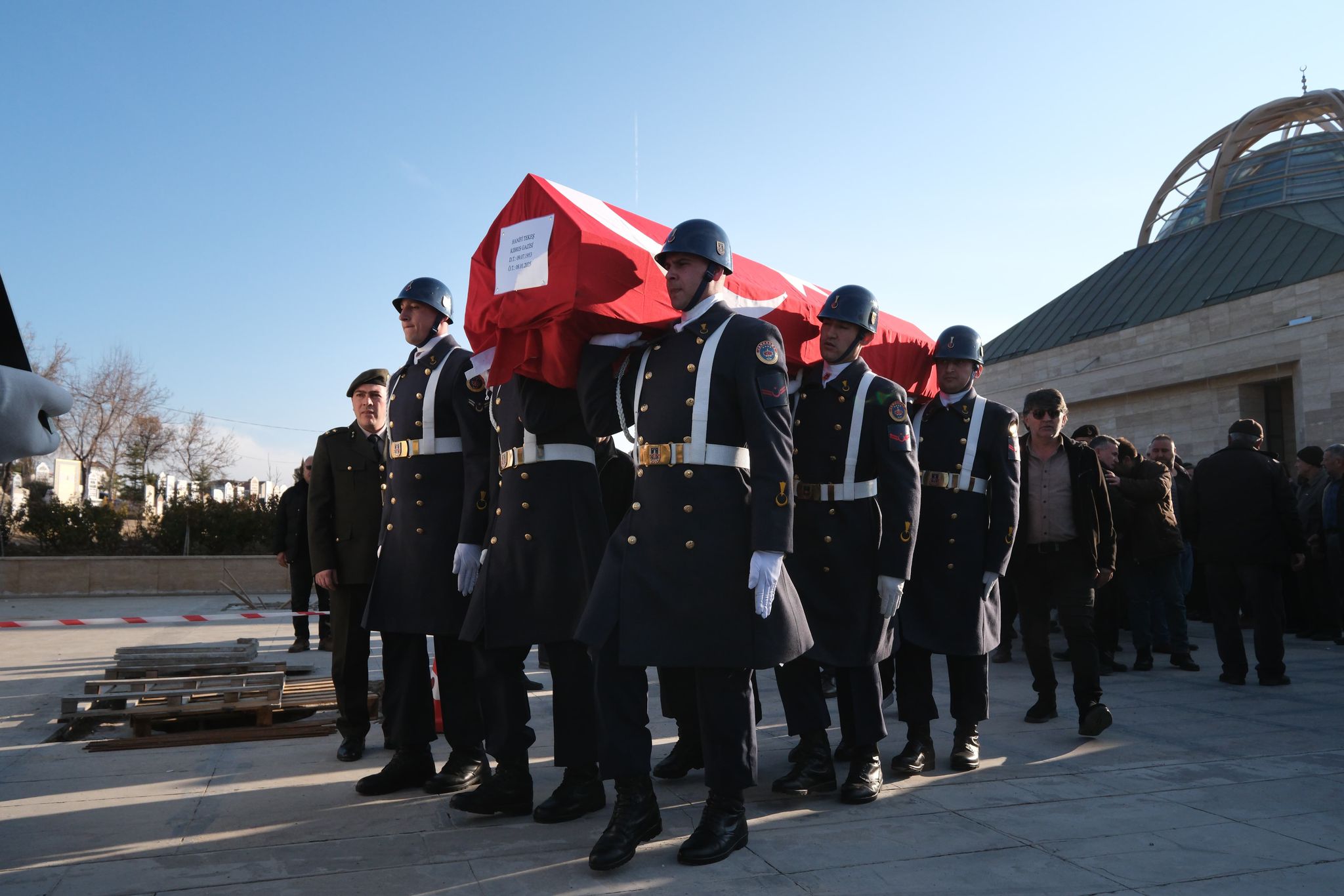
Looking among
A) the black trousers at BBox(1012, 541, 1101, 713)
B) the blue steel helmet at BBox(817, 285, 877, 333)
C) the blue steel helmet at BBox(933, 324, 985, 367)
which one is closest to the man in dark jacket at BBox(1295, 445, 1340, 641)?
the black trousers at BBox(1012, 541, 1101, 713)

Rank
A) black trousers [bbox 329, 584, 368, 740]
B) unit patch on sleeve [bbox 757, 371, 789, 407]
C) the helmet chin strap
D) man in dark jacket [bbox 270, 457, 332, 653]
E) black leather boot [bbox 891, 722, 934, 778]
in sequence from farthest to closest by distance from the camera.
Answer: man in dark jacket [bbox 270, 457, 332, 653] → black trousers [bbox 329, 584, 368, 740] → black leather boot [bbox 891, 722, 934, 778] → the helmet chin strap → unit patch on sleeve [bbox 757, 371, 789, 407]

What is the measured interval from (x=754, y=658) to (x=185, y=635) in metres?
11.1

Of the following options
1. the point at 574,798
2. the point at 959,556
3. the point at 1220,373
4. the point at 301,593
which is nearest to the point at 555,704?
the point at 574,798

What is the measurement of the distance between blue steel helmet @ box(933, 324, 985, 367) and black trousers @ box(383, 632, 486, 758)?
113 inches

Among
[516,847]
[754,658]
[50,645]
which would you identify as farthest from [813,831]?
[50,645]

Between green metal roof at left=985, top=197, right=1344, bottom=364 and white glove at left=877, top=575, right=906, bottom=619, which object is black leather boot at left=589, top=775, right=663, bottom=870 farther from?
green metal roof at left=985, top=197, right=1344, bottom=364

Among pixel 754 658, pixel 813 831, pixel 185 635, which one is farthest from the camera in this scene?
pixel 185 635

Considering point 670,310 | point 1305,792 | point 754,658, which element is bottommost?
point 1305,792

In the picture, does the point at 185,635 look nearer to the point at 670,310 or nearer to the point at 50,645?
the point at 50,645

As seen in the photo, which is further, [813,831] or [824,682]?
[824,682]

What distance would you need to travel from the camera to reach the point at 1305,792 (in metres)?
4.46

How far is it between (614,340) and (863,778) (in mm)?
2144

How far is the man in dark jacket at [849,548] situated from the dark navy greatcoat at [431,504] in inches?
58.1

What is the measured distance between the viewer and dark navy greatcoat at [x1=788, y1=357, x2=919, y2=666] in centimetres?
462
